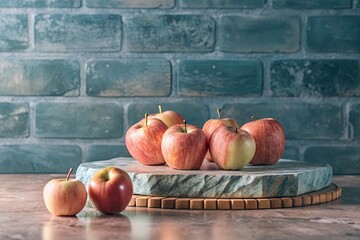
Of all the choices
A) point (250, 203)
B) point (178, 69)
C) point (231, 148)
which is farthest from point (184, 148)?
point (178, 69)

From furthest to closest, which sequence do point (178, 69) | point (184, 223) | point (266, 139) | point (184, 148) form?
point (178, 69) → point (266, 139) → point (184, 148) → point (184, 223)

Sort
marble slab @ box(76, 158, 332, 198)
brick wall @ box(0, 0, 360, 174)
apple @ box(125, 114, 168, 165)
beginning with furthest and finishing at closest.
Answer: brick wall @ box(0, 0, 360, 174) → apple @ box(125, 114, 168, 165) → marble slab @ box(76, 158, 332, 198)

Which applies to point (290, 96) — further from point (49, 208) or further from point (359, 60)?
point (49, 208)

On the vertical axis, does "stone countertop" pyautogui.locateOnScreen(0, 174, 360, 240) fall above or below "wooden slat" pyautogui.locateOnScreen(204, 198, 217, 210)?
below

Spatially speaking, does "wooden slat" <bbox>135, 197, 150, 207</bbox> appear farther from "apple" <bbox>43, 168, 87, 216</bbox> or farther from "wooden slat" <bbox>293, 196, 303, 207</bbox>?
"wooden slat" <bbox>293, 196, 303, 207</bbox>

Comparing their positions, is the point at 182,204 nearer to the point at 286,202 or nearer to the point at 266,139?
the point at 286,202

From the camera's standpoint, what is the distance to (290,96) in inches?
90.3

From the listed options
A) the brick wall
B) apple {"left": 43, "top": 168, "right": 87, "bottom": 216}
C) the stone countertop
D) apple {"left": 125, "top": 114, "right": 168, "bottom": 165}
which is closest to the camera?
the stone countertop

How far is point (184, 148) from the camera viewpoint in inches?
66.1

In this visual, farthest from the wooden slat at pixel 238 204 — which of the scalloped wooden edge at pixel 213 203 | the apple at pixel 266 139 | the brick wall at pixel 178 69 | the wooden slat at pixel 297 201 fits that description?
the brick wall at pixel 178 69

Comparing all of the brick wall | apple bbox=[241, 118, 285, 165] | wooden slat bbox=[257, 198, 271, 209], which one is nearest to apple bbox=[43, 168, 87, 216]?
wooden slat bbox=[257, 198, 271, 209]

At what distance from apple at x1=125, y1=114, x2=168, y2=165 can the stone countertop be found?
227 millimetres

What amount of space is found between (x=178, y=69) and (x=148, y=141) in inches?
21.9

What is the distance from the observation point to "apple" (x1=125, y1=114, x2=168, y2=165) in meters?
1.78
